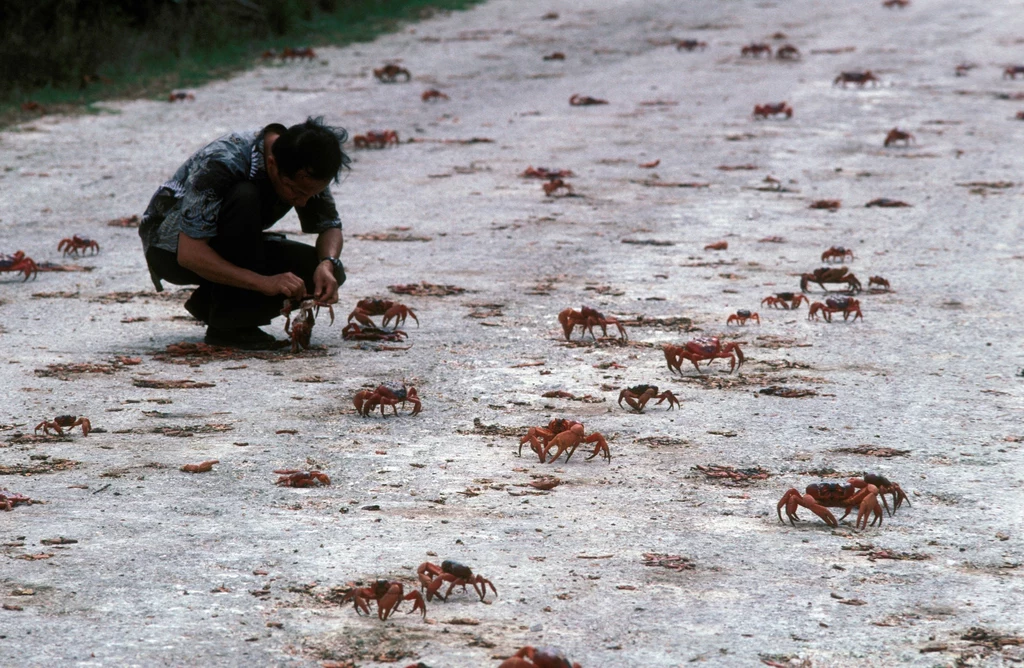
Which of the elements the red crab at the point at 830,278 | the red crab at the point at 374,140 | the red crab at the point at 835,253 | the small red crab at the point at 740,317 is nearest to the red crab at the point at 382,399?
the small red crab at the point at 740,317

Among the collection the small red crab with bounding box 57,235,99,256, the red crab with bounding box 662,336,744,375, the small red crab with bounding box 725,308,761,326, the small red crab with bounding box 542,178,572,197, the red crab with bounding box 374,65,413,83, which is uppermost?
the red crab with bounding box 374,65,413,83

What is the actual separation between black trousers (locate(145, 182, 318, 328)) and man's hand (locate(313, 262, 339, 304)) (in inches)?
Answer: 9.5

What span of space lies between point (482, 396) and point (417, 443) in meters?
0.74

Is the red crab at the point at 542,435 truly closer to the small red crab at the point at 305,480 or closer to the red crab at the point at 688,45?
the small red crab at the point at 305,480

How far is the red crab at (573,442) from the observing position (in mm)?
Answer: 5105

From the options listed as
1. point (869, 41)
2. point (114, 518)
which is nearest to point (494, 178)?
point (114, 518)

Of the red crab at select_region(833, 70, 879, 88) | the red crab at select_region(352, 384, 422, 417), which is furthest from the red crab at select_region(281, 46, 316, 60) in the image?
the red crab at select_region(352, 384, 422, 417)

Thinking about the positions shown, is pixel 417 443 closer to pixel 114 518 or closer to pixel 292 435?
pixel 292 435

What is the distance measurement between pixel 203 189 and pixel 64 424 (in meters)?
1.53

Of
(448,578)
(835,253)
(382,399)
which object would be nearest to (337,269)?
(382,399)

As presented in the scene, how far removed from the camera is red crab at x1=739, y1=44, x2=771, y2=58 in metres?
18.5

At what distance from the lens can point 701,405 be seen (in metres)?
5.94

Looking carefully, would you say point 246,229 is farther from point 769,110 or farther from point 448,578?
point 769,110

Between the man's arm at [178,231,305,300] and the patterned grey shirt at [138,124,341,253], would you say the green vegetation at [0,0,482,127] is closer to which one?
the patterned grey shirt at [138,124,341,253]
